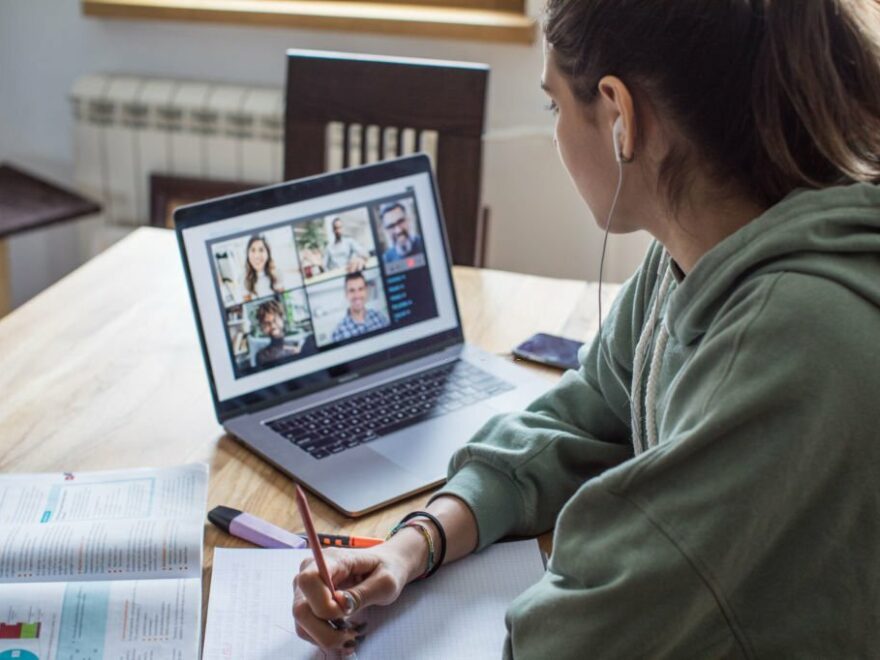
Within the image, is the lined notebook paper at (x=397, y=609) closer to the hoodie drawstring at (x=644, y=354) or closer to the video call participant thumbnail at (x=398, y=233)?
the hoodie drawstring at (x=644, y=354)

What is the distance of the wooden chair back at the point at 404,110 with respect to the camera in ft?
5.84

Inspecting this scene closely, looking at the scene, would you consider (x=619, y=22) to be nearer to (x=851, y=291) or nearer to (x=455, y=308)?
(x=851, y=291)

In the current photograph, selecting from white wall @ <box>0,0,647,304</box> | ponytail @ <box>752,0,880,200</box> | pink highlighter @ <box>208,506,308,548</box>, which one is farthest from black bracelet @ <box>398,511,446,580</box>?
white wall @ <box>0,0,647,304</box>

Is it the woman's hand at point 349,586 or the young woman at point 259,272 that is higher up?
the young woman at point 259,272

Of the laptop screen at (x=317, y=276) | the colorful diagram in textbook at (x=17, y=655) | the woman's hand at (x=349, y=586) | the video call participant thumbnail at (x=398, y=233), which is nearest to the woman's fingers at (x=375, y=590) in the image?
the woman's hand at (x=349, y=586)

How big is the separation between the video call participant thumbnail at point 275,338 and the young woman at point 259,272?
0.05 feet

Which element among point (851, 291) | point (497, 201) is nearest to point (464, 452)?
point (851, 291)

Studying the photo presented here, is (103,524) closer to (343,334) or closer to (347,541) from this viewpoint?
(347,541)

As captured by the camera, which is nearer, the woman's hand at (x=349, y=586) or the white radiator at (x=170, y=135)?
the woman's hand at (x=349, y=586)

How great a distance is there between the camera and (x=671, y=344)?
93cm

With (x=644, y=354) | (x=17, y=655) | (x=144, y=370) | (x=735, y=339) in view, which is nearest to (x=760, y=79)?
(x=735, y=339)

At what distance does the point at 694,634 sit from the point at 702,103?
355 millimetres

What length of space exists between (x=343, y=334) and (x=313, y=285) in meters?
0.07

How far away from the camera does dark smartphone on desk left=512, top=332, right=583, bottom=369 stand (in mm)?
1409
